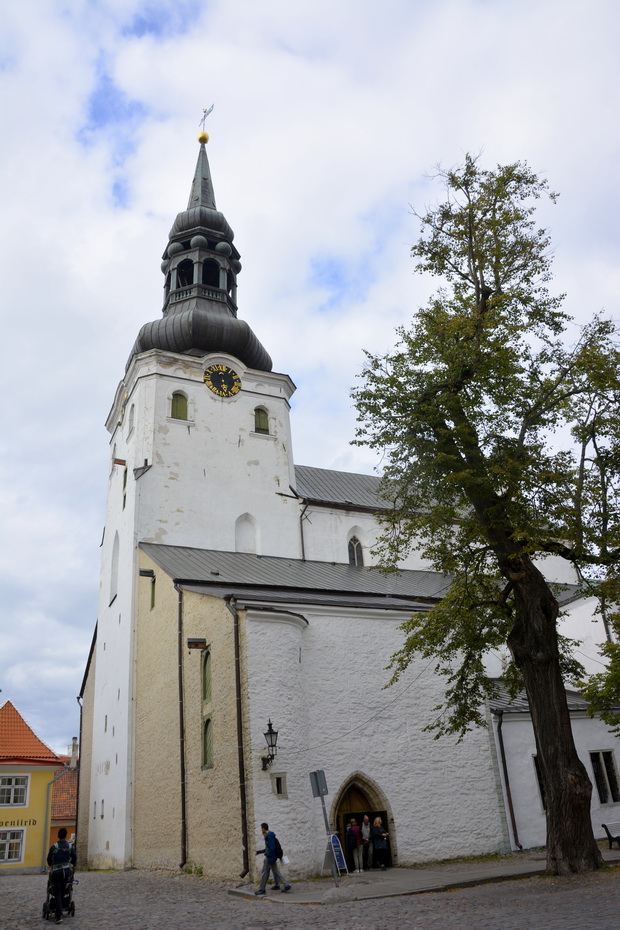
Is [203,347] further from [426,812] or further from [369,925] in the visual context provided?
[369,925]

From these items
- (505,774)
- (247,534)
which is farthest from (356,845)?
(247,534)

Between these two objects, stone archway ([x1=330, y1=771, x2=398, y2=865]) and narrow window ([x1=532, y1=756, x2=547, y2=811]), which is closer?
stone archway ([x1=330, y1=771, x2=398, y2=865])

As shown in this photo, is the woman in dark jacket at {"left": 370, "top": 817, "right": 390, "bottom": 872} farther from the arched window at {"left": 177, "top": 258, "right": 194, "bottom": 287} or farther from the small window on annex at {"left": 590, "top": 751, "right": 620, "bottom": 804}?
the arched window at {"left": 177, "top": 258, "right": 194, "bottom": 287}

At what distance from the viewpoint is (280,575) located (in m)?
21.8

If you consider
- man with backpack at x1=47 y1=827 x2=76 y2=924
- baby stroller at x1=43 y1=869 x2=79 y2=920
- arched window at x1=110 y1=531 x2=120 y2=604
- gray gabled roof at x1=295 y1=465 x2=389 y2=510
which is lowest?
baby stroller at x1=43 y1=869 x2=79 y2=920

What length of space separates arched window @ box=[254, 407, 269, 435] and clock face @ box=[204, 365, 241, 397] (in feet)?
3.55

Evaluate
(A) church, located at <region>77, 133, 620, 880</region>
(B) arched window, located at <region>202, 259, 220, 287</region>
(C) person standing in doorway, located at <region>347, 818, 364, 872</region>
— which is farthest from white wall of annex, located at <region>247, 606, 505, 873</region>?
(B) arched window, located at <region>202, 259, 220, 287</region>

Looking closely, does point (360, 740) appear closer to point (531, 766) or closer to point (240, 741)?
point (240, 741)

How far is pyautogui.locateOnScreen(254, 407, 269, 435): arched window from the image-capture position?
27.4 m

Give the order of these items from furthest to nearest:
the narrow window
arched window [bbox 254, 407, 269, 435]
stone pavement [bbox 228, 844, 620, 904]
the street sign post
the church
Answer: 1. arched window [bbox 254, 407, 269, 435]
2. the narrow window
3. the church
4. the street sign post
5. stone pavement [bbox 228, 844, 620, 904]

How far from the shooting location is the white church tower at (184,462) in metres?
23.4

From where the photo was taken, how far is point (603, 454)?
13.5m

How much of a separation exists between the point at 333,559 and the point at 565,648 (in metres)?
12.8

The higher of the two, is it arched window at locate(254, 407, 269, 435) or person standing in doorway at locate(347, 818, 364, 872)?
arched window at locate(254, 407, 269, 435)
